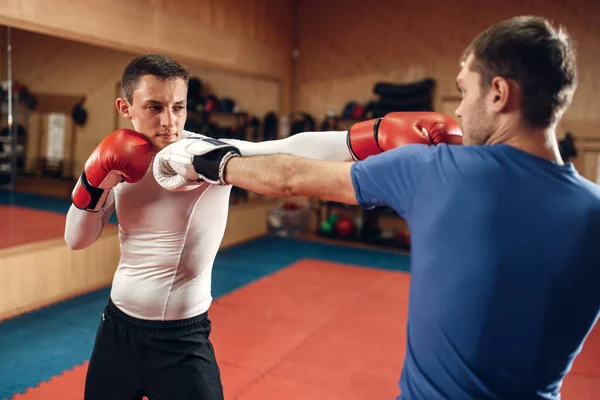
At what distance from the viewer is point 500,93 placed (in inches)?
38.2

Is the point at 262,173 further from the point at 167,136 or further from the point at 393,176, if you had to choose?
the point at 167,136

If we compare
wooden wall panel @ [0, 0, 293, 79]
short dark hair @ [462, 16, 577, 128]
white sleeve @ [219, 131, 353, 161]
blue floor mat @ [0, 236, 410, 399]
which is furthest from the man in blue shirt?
wooden wall panel @ [0, 0, 293, 79]

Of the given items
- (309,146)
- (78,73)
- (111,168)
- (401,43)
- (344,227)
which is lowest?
(344,227)

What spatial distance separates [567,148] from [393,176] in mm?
5891

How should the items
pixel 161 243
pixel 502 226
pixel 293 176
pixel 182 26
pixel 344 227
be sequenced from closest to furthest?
pixel 502 226 < pixel 293 176 < pixel 161 243 < pixel 182 26 < pixel 344 227

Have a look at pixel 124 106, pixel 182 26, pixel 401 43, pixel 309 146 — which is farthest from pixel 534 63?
pixel 401 43

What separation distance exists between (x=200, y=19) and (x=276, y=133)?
2.29 m

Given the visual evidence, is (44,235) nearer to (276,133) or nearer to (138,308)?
(138,308)

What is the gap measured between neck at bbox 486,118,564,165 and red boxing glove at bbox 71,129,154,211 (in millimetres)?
1207

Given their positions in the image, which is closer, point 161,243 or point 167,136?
point 161,243

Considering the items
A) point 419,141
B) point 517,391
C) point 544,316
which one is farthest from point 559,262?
point 419,141

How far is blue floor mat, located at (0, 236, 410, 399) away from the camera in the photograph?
3001mm

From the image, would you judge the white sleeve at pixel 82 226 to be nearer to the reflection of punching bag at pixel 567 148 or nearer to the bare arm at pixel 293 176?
the bare arm at pixel 293 176

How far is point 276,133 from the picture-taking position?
7.66 meters
